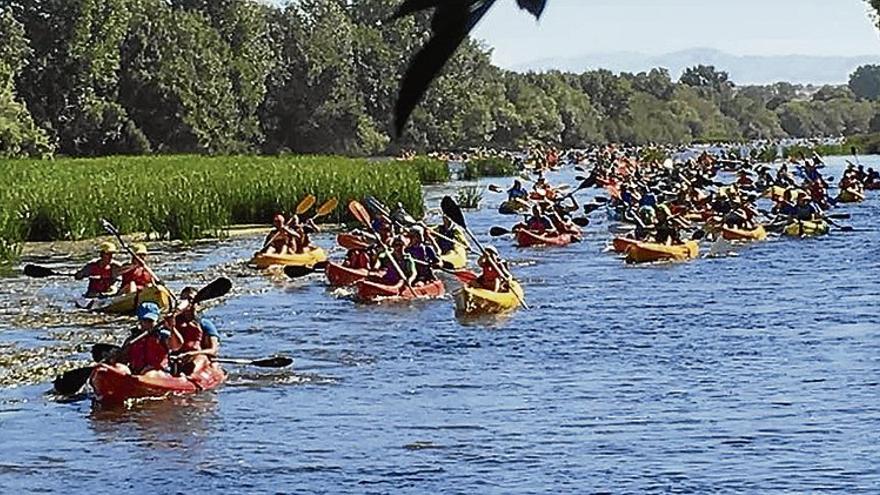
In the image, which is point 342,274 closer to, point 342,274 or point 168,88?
point 342,274

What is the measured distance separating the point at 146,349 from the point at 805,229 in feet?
63.3

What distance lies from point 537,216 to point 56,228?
906 centimetres

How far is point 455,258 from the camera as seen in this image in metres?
25.6

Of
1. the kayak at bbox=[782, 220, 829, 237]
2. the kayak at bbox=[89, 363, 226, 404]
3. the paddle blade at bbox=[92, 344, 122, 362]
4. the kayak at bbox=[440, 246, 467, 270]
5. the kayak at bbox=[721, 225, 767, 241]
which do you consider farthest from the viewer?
the kayak at bbox=[782, 220, 829, 237]

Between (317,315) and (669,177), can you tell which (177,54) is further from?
(317,315)

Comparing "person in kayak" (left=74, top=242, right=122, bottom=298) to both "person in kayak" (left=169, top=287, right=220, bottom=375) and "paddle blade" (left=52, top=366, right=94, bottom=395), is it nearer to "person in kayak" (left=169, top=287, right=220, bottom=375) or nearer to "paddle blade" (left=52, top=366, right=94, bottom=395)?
"person in kayak" (left=169, top=287, right=220, bottom=375)

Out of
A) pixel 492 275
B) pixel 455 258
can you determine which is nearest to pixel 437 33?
pixel 492 275

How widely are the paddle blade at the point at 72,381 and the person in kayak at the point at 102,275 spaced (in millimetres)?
6173

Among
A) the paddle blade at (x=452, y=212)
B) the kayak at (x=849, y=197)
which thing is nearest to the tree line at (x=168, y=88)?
the kayak at (x=849, y=197)

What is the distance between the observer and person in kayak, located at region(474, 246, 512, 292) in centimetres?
2108

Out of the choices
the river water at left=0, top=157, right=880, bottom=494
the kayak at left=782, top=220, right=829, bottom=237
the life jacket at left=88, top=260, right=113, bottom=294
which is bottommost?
the river water at left=0, top=157, right=880, bottom=494

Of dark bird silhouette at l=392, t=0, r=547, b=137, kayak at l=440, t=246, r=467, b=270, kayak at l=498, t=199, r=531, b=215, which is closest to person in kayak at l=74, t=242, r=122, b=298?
kayak at l=440, t=246, r=467, b=270

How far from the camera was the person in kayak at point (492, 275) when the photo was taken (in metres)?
21.1

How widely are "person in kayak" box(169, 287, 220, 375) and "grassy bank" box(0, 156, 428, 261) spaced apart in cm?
1098
